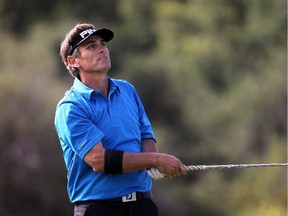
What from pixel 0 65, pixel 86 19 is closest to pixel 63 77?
pixel 0 65

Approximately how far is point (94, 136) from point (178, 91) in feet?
119

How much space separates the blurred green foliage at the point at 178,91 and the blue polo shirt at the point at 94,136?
18121 millimetres

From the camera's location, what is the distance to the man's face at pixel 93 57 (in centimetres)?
793

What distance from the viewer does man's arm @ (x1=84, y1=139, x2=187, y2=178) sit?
24.6 feet

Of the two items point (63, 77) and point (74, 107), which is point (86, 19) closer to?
point (63, 77)

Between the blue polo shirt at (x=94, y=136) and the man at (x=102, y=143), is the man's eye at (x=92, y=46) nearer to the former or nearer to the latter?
the man at (x=102, y=143)

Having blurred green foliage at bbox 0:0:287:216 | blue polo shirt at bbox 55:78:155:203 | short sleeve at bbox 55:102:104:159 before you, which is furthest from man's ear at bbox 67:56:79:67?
blurred green foliage at bbox 0:0:287:216

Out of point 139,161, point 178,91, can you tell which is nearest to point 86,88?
point 139,161

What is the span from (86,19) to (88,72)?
45.3 m

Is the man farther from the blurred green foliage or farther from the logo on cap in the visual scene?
the blurred green foliage

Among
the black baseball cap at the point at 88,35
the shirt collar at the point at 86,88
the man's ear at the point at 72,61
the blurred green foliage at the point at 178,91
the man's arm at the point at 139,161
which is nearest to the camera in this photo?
the man's arm at the point at 139,161

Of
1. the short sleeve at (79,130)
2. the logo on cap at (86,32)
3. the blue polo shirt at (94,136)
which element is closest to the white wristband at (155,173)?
the blue polo shirt at (94,136)

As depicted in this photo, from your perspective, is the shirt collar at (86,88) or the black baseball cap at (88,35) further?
the black baseball cap at (88,35)

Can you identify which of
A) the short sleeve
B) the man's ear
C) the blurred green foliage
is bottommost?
the blurred green foliage
